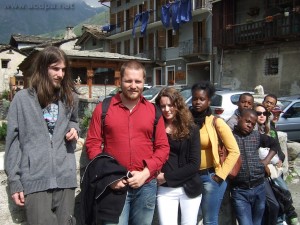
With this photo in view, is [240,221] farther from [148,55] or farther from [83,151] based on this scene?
[148,55]

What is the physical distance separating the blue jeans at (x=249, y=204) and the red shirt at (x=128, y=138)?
1.16 m

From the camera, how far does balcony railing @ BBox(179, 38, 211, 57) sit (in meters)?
25.6

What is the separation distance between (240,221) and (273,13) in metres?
19.3

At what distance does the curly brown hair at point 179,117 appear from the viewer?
9.26ft

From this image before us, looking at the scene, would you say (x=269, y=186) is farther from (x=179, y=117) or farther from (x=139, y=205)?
(x=139, y=205)

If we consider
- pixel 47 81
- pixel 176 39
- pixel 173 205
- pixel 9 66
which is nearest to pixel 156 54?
pixel 176 39

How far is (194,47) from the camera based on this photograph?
2648 centimetres

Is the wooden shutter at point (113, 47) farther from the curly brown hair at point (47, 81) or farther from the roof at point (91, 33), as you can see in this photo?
the curly brown hair at point (47, 81)

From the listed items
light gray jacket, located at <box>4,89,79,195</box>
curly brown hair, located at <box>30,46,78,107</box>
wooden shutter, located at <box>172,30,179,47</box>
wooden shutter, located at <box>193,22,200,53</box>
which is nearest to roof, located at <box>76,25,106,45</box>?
wooden shutter, located at <box>172,30,179,47</box>

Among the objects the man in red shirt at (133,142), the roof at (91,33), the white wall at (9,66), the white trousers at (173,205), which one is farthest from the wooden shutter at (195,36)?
the man in red shirt at (133,142)

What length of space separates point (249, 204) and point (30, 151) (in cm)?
211

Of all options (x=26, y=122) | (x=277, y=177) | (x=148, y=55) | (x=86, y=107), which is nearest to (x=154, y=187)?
(x=26, y=122)

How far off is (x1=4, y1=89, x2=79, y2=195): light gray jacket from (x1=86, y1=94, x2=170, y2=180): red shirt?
11.0 inches

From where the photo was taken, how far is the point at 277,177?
3822 millimetres
